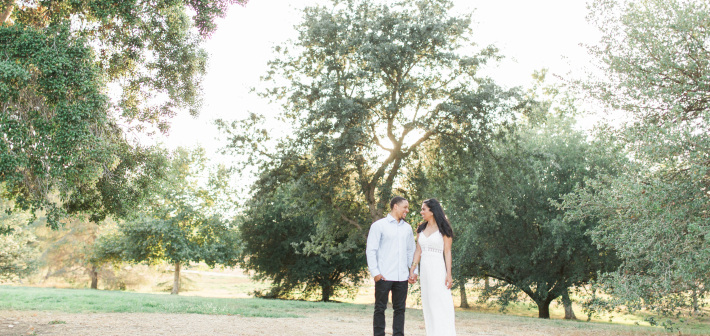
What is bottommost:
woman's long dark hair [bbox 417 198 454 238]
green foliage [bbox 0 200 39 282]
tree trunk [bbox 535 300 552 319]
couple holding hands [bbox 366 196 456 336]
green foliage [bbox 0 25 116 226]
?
tree trunk [bbox 535 300 552 319]

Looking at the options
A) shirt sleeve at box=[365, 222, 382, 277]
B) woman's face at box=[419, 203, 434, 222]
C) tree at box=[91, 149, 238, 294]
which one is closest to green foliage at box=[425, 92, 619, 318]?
woman's face at box=[419, 203, 434, 222]

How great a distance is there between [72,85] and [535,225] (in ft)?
64.9

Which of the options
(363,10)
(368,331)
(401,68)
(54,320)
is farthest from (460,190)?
(54,320)

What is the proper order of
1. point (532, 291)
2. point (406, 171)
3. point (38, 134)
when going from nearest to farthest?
point (38, 134)
point (406, 171)
point (532, 291)

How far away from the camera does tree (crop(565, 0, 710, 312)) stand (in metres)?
9.19

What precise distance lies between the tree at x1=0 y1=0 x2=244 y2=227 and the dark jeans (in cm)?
593

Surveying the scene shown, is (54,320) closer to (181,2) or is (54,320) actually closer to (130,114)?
(130,114)

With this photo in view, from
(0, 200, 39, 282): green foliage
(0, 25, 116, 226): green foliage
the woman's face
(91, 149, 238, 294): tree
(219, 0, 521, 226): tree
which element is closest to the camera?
the woman's face

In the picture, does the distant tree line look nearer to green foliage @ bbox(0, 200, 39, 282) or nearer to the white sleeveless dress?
the white sleeveless dress

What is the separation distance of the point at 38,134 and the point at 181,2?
15.2 feet

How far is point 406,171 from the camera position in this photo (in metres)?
19.5

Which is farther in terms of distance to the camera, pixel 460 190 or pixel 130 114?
pixel 460 190

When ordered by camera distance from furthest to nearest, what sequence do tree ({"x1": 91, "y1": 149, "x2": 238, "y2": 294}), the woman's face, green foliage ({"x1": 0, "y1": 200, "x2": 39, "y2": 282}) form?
1. green foliage ({"x1": 0, "y1": 200, "x2": 39, "y2": 282})
2. tree ({"x1": 91, "y1": 149, "x2": 238, "y2": 294})
3. the woman's face

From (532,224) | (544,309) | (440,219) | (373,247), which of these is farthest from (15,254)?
(440,219)
